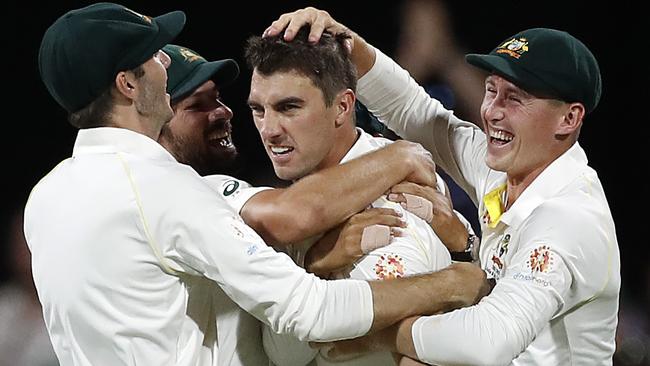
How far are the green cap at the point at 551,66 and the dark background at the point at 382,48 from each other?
2.70 m

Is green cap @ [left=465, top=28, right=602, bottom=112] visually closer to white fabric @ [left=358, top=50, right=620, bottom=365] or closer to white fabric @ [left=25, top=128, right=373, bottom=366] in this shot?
white fabric @ [left=358, top=50, right=620, bottom=365]

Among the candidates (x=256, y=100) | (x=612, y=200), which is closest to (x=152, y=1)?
(x=612, y=200)

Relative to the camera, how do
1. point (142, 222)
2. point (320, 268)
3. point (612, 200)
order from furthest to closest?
point (612, 200) < point (320, 268) < point (142, 222)

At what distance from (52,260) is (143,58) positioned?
51cm

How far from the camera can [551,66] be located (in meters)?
2.98

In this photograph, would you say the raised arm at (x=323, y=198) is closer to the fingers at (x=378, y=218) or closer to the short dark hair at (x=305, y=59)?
the fingers at (x=378, y=218)

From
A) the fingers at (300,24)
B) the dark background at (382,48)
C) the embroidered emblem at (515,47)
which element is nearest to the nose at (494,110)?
the embroidered emblem at (515,47)

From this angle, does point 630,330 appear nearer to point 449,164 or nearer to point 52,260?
point 449,164

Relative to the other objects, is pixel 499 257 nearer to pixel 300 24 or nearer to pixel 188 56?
pixel 300 24

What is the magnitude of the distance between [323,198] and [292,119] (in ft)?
0.83

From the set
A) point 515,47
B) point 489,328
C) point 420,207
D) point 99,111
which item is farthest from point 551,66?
point 99,111

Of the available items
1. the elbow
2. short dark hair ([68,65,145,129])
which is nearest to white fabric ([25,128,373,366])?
short dark hair ([68,65,145,129])

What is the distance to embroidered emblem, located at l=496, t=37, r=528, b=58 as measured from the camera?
304cm

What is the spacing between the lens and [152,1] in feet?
19.4
